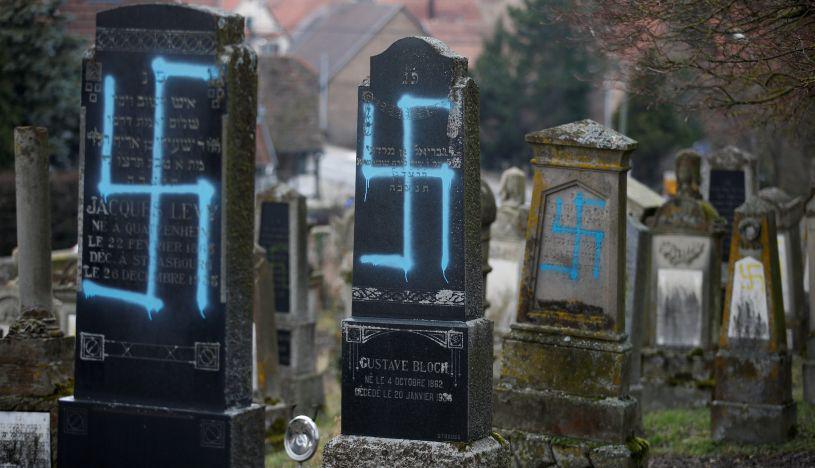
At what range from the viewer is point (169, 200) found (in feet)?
24.2

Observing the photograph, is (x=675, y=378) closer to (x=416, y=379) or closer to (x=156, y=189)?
(x=416, y=379)

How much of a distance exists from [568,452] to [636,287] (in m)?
2.56

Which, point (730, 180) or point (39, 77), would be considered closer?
point (730, 180)

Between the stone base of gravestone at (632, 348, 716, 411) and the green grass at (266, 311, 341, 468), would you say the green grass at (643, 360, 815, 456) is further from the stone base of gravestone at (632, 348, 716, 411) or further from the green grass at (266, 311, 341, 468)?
the green grass at (266, 311, 341, 468)

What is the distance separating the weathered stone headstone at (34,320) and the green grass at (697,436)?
5247mm

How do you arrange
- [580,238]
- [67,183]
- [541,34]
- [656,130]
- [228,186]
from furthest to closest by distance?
[541,34] → [656,130] → [67,183] → [580,238] → [228,186]

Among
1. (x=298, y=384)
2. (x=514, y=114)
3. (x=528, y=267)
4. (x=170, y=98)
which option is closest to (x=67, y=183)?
(x=298, y=384)

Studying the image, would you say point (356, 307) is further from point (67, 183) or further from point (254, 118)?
point (67, 183)

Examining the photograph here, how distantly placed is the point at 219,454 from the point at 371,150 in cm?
205

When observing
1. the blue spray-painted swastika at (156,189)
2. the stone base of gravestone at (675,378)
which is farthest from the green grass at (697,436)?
the blue spray-painted swastika at (156,189)

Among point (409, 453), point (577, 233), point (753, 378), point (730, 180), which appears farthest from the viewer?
point (730, 180)

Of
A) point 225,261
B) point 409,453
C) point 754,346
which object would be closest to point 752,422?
point 754,346

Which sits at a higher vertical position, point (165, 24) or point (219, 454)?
point (165, 24)

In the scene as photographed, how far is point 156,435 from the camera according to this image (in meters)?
7.47
